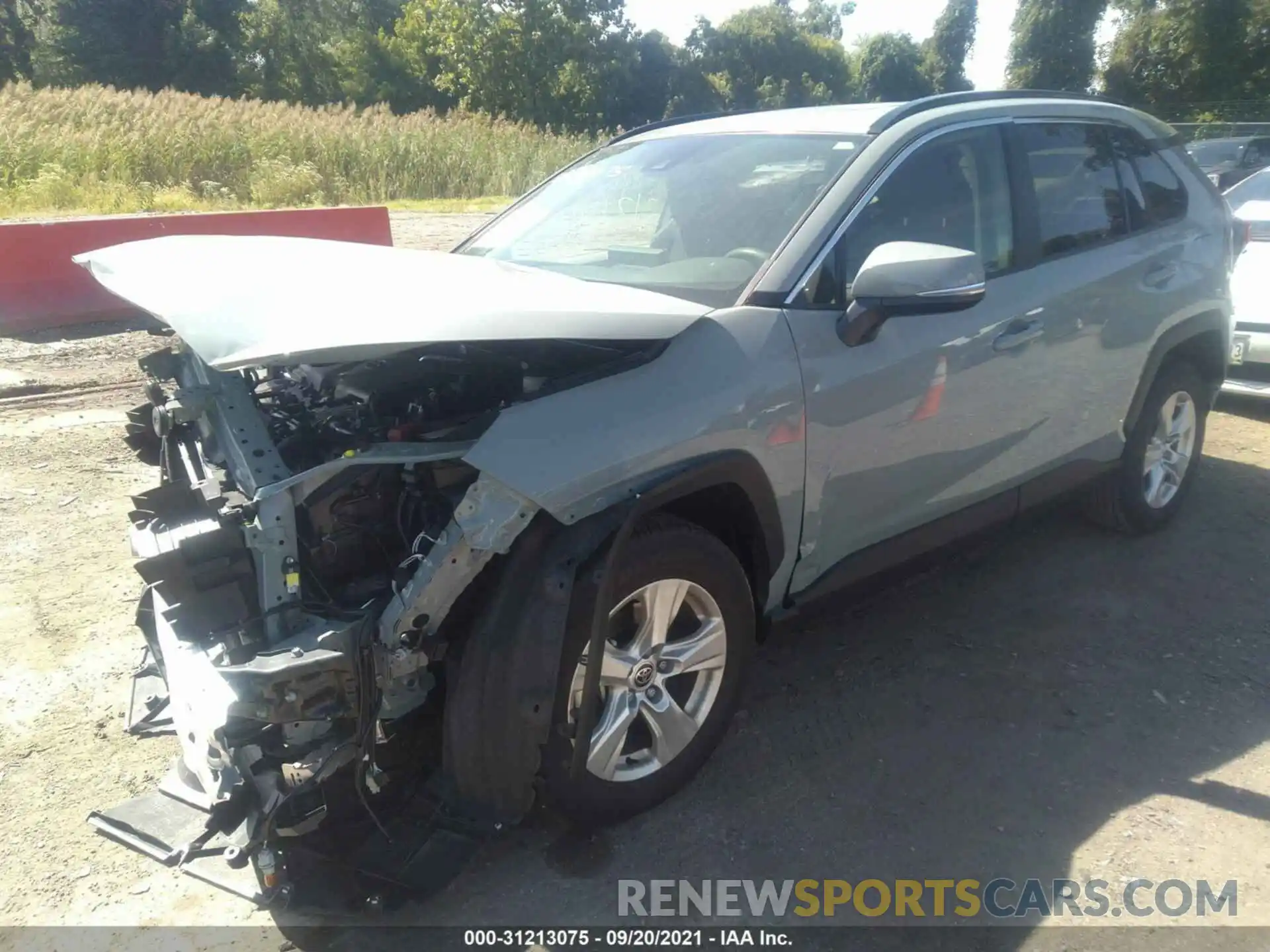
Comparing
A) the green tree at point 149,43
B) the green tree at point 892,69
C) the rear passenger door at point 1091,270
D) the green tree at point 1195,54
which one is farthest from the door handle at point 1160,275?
the green tree at point 892,69

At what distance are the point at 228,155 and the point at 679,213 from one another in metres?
15.4

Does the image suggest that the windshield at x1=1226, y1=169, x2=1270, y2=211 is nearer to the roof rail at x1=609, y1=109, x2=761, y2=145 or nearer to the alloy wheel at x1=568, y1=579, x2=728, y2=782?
the roof rail at x1=609, y1=109, x2=761, y2=145

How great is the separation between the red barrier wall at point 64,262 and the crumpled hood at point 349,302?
5.42 m

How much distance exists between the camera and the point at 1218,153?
52.9 ft

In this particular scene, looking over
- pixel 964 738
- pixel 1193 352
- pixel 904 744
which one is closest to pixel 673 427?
pixel 904 744

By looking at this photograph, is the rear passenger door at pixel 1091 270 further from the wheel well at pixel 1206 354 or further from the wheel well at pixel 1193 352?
the wheel well at pixel 1206 354

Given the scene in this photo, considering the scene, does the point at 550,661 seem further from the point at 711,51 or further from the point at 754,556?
the point at 711,51

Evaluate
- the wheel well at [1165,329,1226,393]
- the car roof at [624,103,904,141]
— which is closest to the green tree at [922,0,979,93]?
the wheel well at [1165,329,1226,393]

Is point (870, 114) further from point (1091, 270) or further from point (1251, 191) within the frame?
point (1251, 191)

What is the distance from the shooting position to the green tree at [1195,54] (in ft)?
123

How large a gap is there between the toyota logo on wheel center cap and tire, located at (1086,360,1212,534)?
9.21ft

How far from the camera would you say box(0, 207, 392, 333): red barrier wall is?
8.25m

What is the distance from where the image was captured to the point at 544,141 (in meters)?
22.7

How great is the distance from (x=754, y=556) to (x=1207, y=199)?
3312mm
